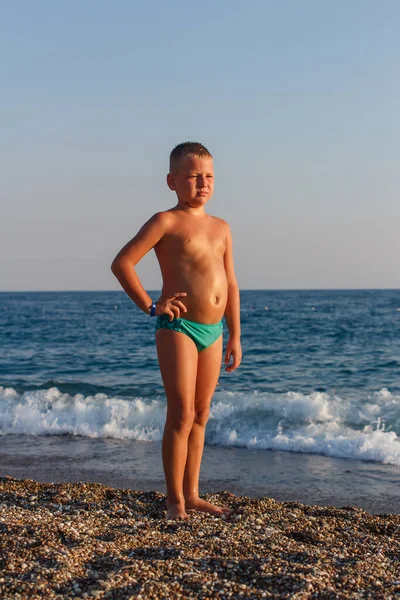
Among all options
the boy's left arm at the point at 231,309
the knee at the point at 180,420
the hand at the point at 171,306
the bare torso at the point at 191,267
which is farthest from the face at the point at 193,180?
the knee at the point at 180,420

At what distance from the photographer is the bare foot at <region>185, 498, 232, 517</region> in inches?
163

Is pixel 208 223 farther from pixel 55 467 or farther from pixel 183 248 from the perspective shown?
pixel 55 467

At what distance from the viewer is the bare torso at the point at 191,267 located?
3994 millimetres

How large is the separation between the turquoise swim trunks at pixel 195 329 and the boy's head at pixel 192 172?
757mm

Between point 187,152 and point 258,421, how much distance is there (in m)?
5.83

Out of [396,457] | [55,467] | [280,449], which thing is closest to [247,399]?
[280,449]

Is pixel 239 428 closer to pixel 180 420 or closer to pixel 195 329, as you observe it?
pixel 180 420

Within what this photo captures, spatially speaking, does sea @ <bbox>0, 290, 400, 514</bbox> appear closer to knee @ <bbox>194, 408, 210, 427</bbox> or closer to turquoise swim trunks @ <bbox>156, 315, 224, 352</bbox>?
knee @ <bbox>194, 408, 210, 427</bbox>

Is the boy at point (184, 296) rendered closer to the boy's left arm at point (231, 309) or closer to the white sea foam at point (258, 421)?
the boy's left arm at point (231, 309)

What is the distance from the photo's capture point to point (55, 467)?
262 inches

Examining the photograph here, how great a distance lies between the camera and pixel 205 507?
13.7 feet

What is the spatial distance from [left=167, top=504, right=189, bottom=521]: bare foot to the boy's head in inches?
73.7

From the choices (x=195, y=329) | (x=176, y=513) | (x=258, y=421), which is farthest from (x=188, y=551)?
(x=258, y=421)

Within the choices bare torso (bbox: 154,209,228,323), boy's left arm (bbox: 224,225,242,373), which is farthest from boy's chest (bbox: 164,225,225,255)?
boy's left arm (bbox: 224,225,242,373)
